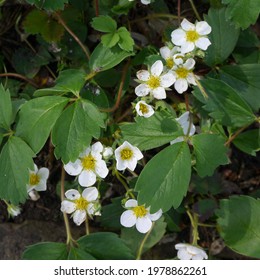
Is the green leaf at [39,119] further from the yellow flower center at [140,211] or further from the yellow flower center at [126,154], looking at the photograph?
the yellow flower center at [140,211]

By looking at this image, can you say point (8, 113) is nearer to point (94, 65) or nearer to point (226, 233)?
point (94, 65)

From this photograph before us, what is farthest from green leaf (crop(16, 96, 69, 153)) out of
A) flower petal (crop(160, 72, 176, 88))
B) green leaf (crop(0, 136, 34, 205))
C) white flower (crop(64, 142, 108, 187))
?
flower petal (crop(160, 72, 176, 88))

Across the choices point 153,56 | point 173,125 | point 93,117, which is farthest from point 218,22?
point 93,117

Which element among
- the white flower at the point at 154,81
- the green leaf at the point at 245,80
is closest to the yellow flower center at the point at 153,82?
the white flower at the point at 154,81

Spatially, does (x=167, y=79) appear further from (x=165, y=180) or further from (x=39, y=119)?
(x=39, y=119)

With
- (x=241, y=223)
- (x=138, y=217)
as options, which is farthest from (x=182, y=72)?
(x=241, y=223)

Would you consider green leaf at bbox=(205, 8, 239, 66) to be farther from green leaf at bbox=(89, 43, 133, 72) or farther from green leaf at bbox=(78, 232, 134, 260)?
green leaf at bbox=(78, 232, 134, 260)
